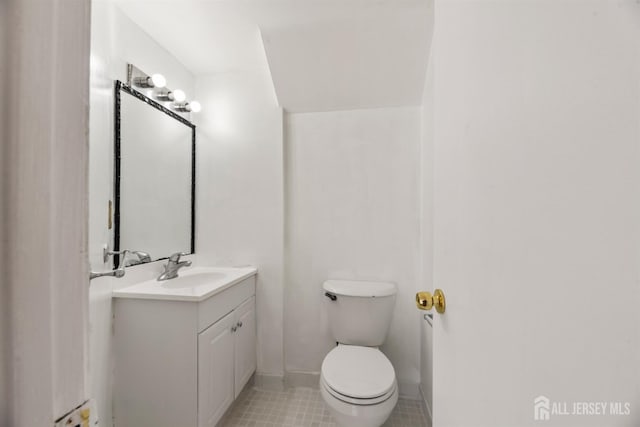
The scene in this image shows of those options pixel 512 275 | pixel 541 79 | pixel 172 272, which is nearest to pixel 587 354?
pixel 512 275

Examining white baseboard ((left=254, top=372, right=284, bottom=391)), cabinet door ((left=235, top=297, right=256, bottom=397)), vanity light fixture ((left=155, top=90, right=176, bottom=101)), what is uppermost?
vanity light fixture ((left=155, top=90, right=176, bottom=101))

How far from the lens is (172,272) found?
1.58m

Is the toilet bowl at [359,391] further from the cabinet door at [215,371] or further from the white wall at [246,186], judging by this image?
the white wall at [246,186]

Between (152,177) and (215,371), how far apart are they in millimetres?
1139

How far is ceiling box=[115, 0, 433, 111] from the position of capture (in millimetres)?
1352

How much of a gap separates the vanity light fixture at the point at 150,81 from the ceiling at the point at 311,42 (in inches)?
11.4

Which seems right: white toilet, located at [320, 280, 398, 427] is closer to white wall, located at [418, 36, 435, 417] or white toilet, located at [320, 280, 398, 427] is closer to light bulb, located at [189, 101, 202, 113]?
white wall, located at [418, 36, 435, 417]

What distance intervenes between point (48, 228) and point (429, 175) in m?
1.65

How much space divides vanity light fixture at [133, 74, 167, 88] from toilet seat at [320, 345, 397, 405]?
1815 millimetres

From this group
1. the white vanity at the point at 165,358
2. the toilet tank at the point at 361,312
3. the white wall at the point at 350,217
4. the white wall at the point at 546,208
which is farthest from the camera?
the white wall at the point at 350,217

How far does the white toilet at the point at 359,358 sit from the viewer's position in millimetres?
1183

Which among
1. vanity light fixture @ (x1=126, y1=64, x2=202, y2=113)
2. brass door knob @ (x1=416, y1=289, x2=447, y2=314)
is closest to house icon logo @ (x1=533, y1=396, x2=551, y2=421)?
brass door knob @ (x1=416, y1=289, x2=447, y2=314)

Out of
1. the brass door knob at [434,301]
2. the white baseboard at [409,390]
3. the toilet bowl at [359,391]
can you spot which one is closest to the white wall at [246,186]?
the toilet bowl at [359,391]

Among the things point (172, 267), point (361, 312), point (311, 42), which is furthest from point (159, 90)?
point (361, 312)
